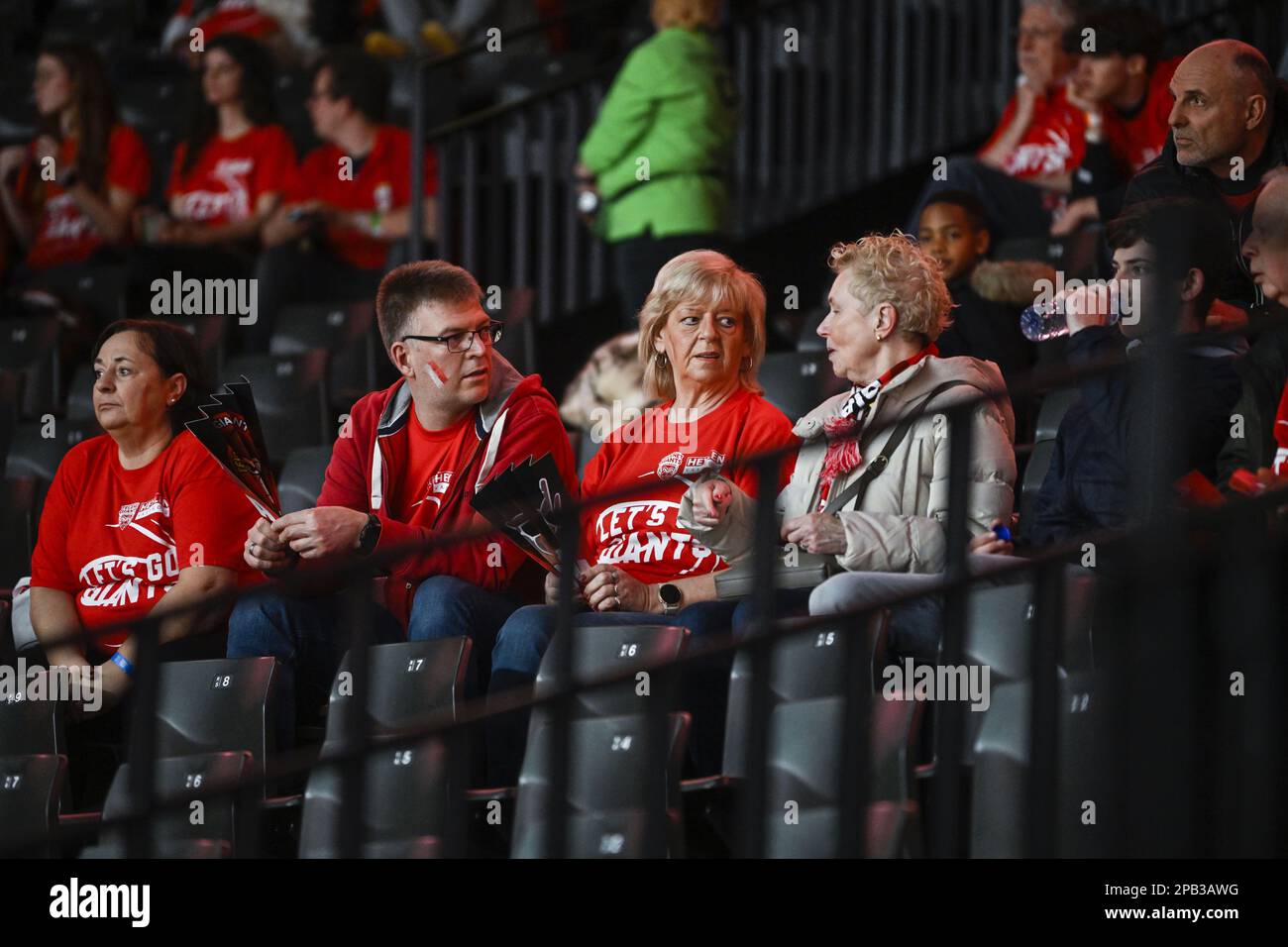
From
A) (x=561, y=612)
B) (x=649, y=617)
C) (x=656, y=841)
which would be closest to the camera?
(x=561, y=612)

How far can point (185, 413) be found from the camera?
4840mm

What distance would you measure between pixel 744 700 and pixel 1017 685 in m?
0.60

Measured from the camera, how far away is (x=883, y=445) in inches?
163

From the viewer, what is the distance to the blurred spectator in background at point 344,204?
277 inches

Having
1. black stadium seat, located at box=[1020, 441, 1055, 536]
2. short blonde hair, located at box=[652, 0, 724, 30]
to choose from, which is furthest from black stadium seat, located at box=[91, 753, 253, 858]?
short blonde hair, located at box=[652, 0, 724, 30]

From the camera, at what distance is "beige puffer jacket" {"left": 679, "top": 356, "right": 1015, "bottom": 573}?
394cm

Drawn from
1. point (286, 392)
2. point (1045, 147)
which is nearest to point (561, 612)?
point (286, 392)

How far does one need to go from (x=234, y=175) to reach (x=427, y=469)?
Answer: 9.78ft

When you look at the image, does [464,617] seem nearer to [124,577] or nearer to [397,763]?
[397,763]

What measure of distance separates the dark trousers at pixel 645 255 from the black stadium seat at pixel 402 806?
2685 mm

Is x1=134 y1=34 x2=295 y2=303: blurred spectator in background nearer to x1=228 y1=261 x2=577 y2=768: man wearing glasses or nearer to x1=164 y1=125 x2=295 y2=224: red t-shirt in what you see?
x1=164 y1=125 x2=295 y2=224: red t-shirt

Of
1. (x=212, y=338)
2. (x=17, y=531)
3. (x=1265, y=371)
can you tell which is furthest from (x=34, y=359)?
(x=1265, y=371)

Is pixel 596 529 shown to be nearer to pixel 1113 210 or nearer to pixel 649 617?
pixel 649 617

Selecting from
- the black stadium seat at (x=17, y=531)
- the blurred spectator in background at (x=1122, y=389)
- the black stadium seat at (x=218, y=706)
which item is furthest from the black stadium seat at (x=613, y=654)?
the black stadium seat at (x=17, y=531)
